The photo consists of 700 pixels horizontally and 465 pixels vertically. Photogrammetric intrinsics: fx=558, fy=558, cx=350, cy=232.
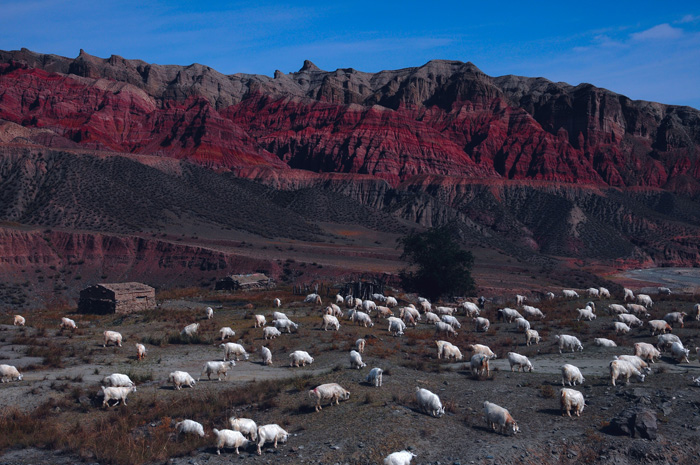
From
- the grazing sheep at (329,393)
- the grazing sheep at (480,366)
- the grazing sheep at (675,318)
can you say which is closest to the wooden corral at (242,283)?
the grazing sheep at (675,318)

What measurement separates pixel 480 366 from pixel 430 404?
449 centimetres

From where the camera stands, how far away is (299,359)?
21.0 meters

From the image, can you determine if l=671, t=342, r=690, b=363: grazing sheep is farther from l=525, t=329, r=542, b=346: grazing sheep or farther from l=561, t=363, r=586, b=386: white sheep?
l=525, t=329, r=542, b=346: grazing sheep

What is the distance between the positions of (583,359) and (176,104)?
18570cm

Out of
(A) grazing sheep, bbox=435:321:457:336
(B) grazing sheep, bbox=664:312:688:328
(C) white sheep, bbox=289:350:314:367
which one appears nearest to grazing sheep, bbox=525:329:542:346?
(A) grazing sheep, bbox=435:321:457:336

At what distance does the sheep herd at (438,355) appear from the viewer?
43.7 ft

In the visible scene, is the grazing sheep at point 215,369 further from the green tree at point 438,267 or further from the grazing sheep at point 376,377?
the green tree at point 438,267

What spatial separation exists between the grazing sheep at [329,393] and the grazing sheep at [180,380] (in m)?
4.62

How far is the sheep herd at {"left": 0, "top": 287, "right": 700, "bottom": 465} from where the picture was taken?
1330cm

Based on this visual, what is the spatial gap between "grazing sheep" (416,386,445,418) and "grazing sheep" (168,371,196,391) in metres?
7.52

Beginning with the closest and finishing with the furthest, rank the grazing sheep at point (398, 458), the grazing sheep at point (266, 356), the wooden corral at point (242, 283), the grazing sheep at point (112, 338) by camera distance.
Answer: the grazing sheep at point (398, 458), the grazing sheep at point (266, 356), the grazing sheep at point (112, 338), the wooden corral at point (242, 283)

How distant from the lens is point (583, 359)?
20859 millimetres

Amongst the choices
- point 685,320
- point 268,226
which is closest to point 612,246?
point 268,226

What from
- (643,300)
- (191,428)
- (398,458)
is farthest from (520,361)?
(643,300)
